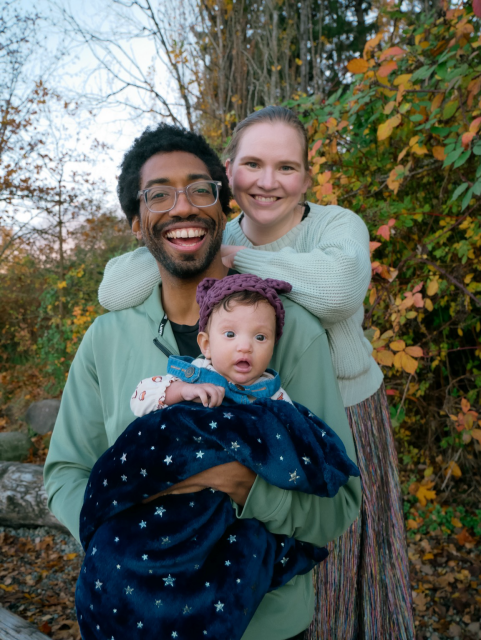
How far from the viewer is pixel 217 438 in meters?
1.20

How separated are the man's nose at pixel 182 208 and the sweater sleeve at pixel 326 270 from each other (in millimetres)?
264

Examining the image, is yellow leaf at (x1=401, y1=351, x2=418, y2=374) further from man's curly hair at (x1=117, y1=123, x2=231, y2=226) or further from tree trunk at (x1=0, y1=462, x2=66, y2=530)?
tree trunk at (x1=0, y1=462, x2=66, y2=530)

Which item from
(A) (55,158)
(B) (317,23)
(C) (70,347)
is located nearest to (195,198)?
(C) (70,347)

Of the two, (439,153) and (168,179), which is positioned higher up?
(439,153)

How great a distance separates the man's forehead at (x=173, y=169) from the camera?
176cm

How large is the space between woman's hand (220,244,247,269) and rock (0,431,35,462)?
5191mm

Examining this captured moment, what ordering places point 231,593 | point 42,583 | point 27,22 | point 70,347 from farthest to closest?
point 27,22 < point 70,347 < point 42,583 < point 231,593

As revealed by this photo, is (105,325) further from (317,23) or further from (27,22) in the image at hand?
(27,22)

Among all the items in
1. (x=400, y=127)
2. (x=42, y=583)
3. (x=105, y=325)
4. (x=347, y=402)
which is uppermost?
(x=400, y=127)

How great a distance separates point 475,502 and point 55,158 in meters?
7.83

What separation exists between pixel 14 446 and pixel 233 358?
18.6 feet

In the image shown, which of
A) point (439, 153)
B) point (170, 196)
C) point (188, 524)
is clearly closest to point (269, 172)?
point (170, 196)

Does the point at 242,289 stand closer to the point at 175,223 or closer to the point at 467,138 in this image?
the point at 175,223

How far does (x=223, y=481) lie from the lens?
1237mm
